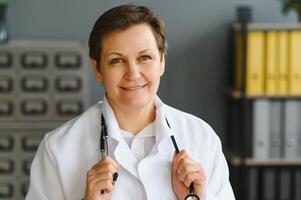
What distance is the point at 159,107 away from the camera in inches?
62.9

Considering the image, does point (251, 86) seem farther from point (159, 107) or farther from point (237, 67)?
point (159, 107)

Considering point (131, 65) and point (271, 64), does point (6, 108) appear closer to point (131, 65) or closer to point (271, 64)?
point (271, 64)

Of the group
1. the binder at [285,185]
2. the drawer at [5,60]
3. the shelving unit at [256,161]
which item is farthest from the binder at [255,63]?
the drawer at [5,60]

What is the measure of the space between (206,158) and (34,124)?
6.54ft

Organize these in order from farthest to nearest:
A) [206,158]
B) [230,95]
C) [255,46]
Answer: [230,95]
[255,46]
[206,158]

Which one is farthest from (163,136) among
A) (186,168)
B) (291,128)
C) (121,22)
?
(291,128)

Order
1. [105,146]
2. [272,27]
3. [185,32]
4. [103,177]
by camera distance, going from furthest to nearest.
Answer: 1. [185,32]
2. [272,27]
3. [105,146]
4. [103,177]

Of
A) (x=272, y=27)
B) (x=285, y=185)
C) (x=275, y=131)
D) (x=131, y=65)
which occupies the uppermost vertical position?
(x=131, y=65)

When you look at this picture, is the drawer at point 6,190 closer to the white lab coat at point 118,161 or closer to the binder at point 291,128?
the binder at point 291,128

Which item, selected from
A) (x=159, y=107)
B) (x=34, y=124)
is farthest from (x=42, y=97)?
(x=159, y=107)

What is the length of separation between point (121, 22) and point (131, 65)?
0.34 ft

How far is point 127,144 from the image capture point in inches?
60.7

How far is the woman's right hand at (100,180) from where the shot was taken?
140 centimetres

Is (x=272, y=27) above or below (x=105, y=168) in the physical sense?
above
